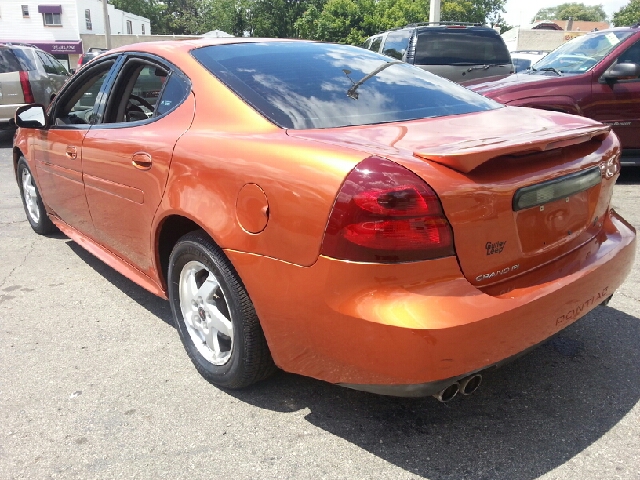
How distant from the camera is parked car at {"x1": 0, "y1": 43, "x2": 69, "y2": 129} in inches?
419

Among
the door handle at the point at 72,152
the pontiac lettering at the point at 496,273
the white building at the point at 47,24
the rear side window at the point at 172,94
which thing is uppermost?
the rear side window at the point at 172,94

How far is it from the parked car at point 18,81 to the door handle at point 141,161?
8906 millimetres

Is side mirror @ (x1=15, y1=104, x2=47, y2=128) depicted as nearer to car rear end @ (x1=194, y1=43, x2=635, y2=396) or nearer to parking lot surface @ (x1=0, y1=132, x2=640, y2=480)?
parking lot surface @ (x1=0, y1=132, x2=640, y2=480)

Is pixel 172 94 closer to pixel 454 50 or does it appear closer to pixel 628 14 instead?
pixel 454 50

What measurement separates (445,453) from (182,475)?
1.00m

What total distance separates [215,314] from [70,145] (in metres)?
1.78

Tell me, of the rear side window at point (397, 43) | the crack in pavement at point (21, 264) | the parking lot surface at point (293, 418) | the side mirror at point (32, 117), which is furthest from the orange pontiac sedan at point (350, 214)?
the rear side window at point (397, 43)

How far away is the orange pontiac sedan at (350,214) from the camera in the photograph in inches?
78.5

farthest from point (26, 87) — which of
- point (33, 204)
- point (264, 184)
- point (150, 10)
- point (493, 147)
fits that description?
point (150, 10)

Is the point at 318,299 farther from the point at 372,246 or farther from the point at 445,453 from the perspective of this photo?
the point at 445,453

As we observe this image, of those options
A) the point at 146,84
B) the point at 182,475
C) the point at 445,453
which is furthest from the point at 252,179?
the point at 146,84

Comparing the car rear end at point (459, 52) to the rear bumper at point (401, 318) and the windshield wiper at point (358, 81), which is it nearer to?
the windshield wiper at point (358, 81)

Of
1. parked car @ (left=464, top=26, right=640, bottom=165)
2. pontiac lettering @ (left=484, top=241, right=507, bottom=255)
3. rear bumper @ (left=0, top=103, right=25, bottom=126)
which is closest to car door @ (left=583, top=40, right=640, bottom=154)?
parked car @ (left=464, top=26, right=640, bottom=165)

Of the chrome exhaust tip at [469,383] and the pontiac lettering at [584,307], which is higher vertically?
the pontiac lettering at [584,307]
